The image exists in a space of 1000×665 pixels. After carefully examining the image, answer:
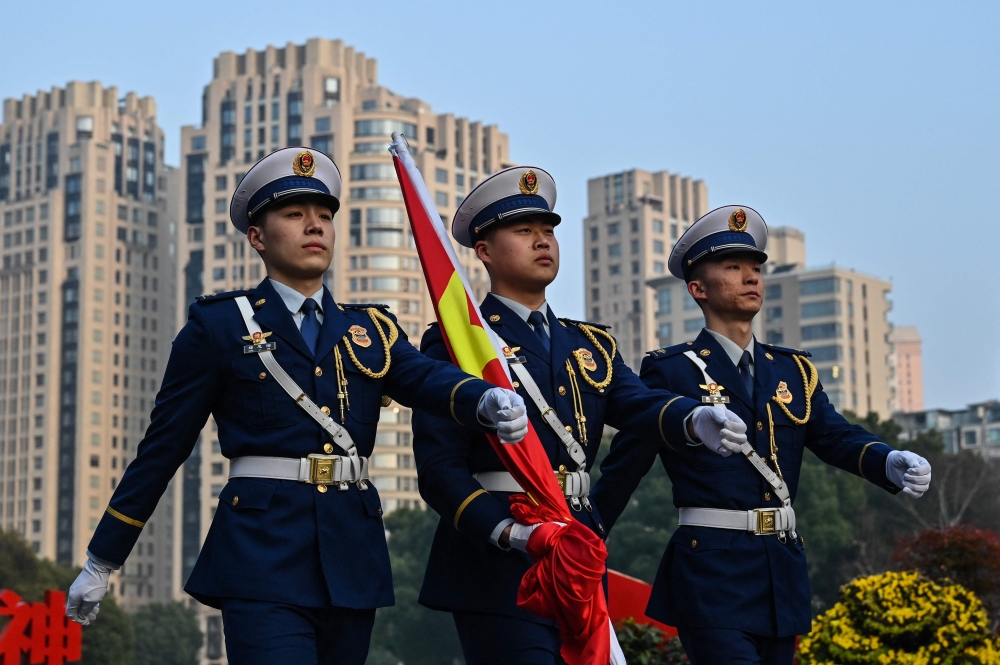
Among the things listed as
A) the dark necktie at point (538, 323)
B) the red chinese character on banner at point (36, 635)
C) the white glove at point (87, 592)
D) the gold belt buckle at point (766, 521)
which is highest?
the dark necktie at point (538, 323)

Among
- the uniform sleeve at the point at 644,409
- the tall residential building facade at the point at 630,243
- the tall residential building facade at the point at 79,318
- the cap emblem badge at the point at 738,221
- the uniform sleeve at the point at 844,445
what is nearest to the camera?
the uniform sleeve at the point at 644,409

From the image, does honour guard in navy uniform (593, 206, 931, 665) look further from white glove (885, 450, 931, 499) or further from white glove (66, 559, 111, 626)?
white glove (66, 559, 111, 626)

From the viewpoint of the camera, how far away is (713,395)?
7.78 meters

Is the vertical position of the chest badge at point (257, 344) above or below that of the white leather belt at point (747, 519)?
above

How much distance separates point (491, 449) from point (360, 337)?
0.81 metres

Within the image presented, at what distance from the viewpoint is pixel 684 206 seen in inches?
4948

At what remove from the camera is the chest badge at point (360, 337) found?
6.50 m

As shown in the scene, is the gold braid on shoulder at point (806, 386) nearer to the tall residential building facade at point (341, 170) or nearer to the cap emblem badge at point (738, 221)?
the cap emblem badge at point (738, 221)

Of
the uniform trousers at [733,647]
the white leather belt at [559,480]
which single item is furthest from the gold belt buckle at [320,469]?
the uniform trousers at [733,647]

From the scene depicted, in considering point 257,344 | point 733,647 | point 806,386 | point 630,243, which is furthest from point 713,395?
point 630,243

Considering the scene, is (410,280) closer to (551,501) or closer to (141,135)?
(141,135)

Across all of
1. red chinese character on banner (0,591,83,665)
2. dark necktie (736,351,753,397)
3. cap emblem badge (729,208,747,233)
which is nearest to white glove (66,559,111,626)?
dark necktie (736,351,753,397)

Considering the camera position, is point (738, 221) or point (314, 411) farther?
point (738, 221)

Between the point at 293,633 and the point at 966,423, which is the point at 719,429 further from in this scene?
the point at 966,423
